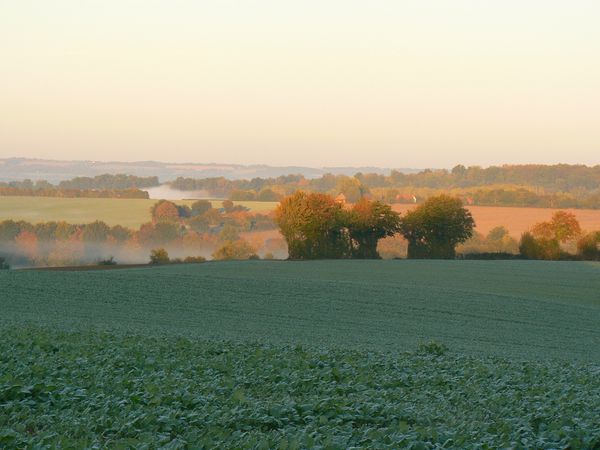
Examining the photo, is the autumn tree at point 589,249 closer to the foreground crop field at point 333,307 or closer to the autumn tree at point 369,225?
the autumn tree at point 369,225

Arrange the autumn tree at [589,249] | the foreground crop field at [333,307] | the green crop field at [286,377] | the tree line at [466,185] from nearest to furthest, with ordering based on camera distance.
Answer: the green crop field at [286,377] → the foreground crop field at [333,307] → the autumn tree at [589,249] → the tree line at [466,185]

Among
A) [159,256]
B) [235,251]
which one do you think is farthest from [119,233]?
[159,256]

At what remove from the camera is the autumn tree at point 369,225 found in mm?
55719

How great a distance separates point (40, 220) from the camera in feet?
222

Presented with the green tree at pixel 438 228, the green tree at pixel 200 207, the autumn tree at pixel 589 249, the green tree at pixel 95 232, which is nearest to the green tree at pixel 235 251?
the green tree at pixel 95 232

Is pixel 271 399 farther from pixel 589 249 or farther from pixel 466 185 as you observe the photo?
pixel 466 185

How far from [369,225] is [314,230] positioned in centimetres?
377

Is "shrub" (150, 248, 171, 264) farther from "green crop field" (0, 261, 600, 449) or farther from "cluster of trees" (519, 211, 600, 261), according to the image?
"cluster of trees" (519, 211, 600, 261)

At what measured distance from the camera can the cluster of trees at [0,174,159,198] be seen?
82.8m

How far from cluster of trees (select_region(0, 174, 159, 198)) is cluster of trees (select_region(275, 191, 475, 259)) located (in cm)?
3210

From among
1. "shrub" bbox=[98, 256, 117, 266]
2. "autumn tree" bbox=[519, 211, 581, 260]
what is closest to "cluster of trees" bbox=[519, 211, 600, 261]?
"autumn tree" bbox=[519, 211, 581, 260]

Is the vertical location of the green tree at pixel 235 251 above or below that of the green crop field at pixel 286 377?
below

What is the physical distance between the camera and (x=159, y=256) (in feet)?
165

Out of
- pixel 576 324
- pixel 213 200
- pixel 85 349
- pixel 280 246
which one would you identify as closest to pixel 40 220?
pixel 213 200
